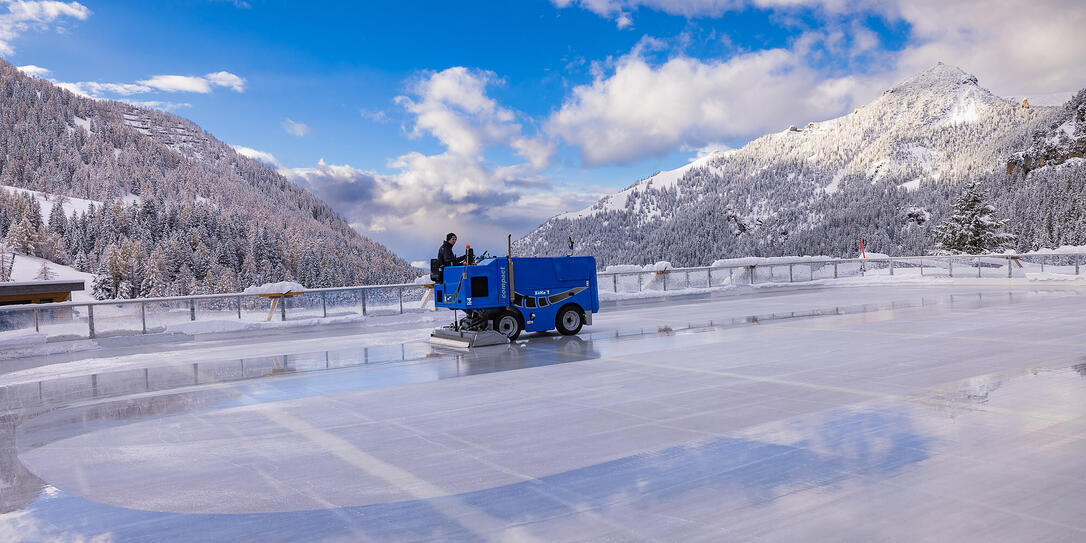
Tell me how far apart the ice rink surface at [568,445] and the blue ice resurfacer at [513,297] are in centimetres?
163

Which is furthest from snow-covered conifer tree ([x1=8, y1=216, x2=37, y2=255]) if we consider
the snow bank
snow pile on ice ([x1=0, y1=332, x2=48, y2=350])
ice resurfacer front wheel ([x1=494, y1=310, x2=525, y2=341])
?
ice resurfacer front wheel ([x1=494, y1=310, x2=525, y2=341])

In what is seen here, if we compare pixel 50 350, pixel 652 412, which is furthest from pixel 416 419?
pixel 50 350

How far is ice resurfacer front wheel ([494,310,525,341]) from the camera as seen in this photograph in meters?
13.4

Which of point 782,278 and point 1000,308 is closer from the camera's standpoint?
point 1000,308

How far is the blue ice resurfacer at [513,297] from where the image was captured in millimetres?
12961

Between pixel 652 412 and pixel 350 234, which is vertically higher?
pixel 350 234

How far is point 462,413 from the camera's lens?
7.14m

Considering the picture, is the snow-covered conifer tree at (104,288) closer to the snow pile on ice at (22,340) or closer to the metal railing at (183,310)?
the metal railing at (183,310)

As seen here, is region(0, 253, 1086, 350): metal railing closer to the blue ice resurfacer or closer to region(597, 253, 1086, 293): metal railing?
region(597, 253, 1086, 293): metal railing

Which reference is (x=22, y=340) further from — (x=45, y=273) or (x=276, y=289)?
(x=45, y=273)

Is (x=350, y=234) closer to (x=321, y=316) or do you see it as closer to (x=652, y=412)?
(x=321, y=316)

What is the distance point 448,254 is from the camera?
13609mm

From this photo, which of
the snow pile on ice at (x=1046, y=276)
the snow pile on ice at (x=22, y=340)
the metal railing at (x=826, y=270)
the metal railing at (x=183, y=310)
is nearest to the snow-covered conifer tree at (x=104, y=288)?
the metal railing at (x=183, y=310)

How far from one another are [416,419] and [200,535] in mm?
2966
